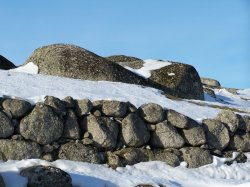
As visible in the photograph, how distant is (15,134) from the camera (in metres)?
13.1

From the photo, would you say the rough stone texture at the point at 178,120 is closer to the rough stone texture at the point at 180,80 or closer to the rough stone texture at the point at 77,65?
Result: the rough stone texture at the point at 77,65

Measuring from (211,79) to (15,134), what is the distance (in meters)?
64.9

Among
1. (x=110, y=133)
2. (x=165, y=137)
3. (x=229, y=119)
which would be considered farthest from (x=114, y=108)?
(x=229, y=119)

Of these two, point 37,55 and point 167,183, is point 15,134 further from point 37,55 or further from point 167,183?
point 37,55

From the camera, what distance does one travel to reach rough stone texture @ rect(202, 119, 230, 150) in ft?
53.2

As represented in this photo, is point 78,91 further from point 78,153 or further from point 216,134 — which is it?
point 216,134

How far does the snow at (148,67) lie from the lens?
30.3 metres

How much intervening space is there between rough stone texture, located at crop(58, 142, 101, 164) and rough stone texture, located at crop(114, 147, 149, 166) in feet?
2.59

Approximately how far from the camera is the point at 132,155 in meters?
14.3

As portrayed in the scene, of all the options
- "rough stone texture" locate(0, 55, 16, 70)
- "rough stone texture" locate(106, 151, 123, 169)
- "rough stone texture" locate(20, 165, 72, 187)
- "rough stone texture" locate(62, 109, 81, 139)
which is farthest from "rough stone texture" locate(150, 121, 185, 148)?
"rough stone texture" locate(0, 55, 16, 70)

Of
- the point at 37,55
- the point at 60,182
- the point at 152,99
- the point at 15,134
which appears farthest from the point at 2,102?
the point at 37,55

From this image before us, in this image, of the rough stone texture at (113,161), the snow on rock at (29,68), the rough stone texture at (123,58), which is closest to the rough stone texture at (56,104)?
the rough stone texture at (113,161)

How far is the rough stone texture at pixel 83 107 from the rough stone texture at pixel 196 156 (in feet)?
11.5

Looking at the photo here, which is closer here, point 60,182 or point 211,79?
point 60,182
